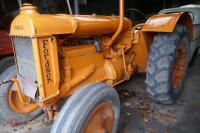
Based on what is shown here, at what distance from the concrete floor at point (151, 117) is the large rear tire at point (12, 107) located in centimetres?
10

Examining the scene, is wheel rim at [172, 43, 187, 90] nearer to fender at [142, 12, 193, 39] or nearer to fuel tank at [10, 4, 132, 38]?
fender at [142, 12, 193, 39]

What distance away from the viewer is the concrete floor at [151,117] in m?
2.38

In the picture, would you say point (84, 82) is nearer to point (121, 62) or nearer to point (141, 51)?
point (121, 62)

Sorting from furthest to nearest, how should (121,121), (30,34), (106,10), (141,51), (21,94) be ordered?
1. (106,10)
2. (141,51)
3. (121,121)
4. (21,94)
5. (30,34)

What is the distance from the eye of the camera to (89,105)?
1620mm

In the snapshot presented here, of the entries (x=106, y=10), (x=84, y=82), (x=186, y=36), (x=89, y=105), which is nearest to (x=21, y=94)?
(x=84, y=82)

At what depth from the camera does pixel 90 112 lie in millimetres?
1648

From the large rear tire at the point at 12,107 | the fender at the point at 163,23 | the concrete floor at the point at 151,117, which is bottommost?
the concrete floor at the point at 151,117

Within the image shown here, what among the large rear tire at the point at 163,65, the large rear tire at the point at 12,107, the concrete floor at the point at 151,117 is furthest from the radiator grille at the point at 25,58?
the large rear tire at the point at 163,65

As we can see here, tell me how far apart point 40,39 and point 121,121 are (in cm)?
143

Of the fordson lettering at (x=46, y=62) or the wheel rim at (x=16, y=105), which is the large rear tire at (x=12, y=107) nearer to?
the wheel rim at (x=16, y=105)

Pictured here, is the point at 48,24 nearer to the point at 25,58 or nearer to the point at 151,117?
the point at 25,58

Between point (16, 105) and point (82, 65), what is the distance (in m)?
1.00

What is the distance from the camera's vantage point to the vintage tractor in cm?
164
